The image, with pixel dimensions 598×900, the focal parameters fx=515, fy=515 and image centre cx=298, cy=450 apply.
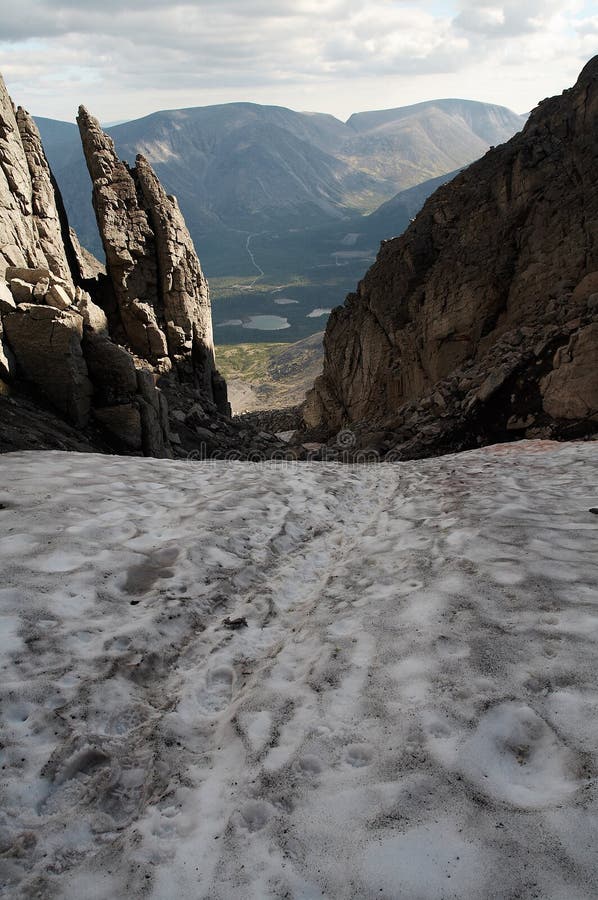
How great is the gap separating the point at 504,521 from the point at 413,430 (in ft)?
49.4

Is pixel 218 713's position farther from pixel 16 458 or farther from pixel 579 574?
pixel 16 458

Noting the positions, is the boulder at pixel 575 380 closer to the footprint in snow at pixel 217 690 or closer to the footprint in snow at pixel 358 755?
the footprint in snow at pixel 217 690

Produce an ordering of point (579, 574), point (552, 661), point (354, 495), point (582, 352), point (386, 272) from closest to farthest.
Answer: point (552, 661)
point (579, 574)
point (354, 495)
point (582, 352)
point (386, 272)

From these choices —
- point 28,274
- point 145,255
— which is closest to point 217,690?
point 28,274

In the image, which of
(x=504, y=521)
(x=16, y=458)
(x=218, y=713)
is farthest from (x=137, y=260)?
(x=218, y=713)

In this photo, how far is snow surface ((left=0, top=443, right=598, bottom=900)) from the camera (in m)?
3.21

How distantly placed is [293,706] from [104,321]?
67.8 ft

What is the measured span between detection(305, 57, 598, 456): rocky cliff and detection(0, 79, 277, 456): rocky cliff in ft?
32.7

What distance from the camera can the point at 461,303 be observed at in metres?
25.1

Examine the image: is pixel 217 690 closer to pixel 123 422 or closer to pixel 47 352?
pixel 123 422

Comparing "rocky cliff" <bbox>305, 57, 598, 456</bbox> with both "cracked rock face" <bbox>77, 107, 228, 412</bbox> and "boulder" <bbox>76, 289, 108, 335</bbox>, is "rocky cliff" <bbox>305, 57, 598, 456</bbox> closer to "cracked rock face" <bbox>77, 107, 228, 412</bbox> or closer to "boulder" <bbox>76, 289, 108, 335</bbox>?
"cracked rock face" <bbox>77, 107, 228, 412</bbox>

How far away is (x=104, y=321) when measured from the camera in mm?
21938

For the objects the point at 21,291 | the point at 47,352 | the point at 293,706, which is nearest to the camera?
the point at 293,706

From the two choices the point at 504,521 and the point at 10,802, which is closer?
the point at 10,802
